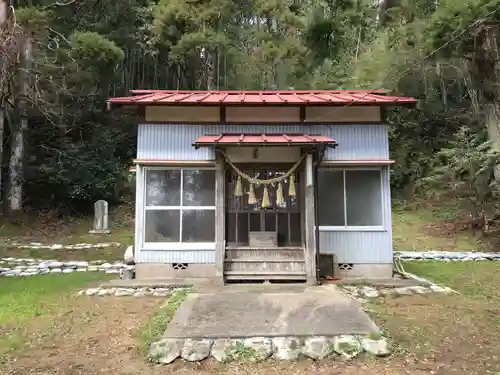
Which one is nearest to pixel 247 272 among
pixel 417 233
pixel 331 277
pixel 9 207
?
pixel 331 277

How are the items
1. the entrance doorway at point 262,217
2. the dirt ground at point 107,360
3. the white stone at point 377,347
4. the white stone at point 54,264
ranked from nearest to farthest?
the dirt ground at point 107,360
the white stone at point 377,347
the entrance doorway at point 262,217
the white stone at point 54,264

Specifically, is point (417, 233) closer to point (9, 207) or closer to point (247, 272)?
point (247, 272)

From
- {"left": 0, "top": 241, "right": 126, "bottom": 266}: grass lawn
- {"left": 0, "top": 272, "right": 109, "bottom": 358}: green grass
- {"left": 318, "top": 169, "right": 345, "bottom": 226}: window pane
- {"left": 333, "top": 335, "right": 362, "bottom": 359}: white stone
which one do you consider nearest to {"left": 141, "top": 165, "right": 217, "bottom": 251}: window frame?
{"left": 0, "top": 272, "right": 109, "bottom": 358}: green grass

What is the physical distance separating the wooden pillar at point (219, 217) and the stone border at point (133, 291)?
0.76m

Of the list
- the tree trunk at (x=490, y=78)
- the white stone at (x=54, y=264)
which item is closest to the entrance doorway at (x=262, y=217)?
the white stone at (x=54, y=264)

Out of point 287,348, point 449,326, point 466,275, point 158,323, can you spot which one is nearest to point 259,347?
point 287,348

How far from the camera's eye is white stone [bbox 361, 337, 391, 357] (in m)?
4.64

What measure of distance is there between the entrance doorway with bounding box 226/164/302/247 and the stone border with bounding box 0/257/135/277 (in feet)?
8.61

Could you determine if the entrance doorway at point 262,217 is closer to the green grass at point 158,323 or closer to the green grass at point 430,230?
the green grass at point 158,323

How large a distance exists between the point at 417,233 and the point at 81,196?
1390cm

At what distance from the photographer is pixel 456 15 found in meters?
11.6

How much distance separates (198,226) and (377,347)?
15.5ft

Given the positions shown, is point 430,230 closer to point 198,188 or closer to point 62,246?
point 198,188

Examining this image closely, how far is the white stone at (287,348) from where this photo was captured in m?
4.61
